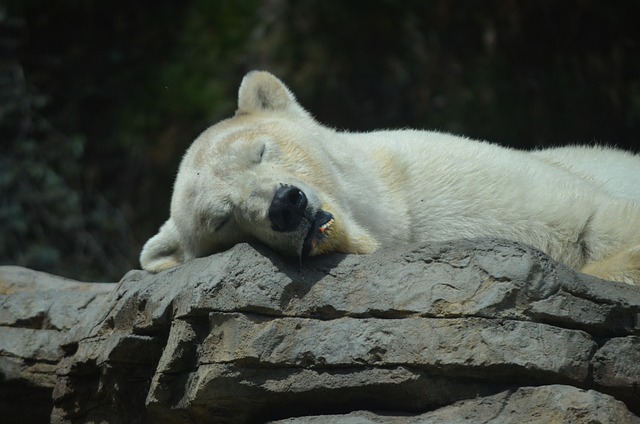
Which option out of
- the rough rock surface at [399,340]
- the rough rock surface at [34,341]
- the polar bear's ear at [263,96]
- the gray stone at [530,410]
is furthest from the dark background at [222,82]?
the gray stone at [530,410]

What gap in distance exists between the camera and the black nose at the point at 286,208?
128 inches

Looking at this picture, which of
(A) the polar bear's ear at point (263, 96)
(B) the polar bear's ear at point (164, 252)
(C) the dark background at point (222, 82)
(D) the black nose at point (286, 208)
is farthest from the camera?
(C) the dark background at point (222, 82)

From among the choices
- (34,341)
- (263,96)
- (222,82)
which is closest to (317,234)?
(263,96)

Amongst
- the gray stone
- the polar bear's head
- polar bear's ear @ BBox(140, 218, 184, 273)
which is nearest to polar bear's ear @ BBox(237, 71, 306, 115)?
the polar bear's head

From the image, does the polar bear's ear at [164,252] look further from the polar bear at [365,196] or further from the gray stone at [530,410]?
the gray stone at [530,410]

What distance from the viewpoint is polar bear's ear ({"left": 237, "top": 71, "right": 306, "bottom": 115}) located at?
443 centimetres

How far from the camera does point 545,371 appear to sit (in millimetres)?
2840

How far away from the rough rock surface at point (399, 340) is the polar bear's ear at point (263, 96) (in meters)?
1.21

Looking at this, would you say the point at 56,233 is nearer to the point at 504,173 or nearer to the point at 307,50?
the point at 307,50

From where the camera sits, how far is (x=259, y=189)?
344cm

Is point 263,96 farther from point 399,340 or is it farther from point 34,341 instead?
point 399,340

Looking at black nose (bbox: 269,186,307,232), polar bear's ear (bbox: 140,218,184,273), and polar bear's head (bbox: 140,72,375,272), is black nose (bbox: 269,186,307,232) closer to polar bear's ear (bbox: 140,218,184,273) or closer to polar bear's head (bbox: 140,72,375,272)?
polar bear's head (bbox: 140,72,375,272)

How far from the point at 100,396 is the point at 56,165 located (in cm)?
627

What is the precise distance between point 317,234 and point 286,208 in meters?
0.16
